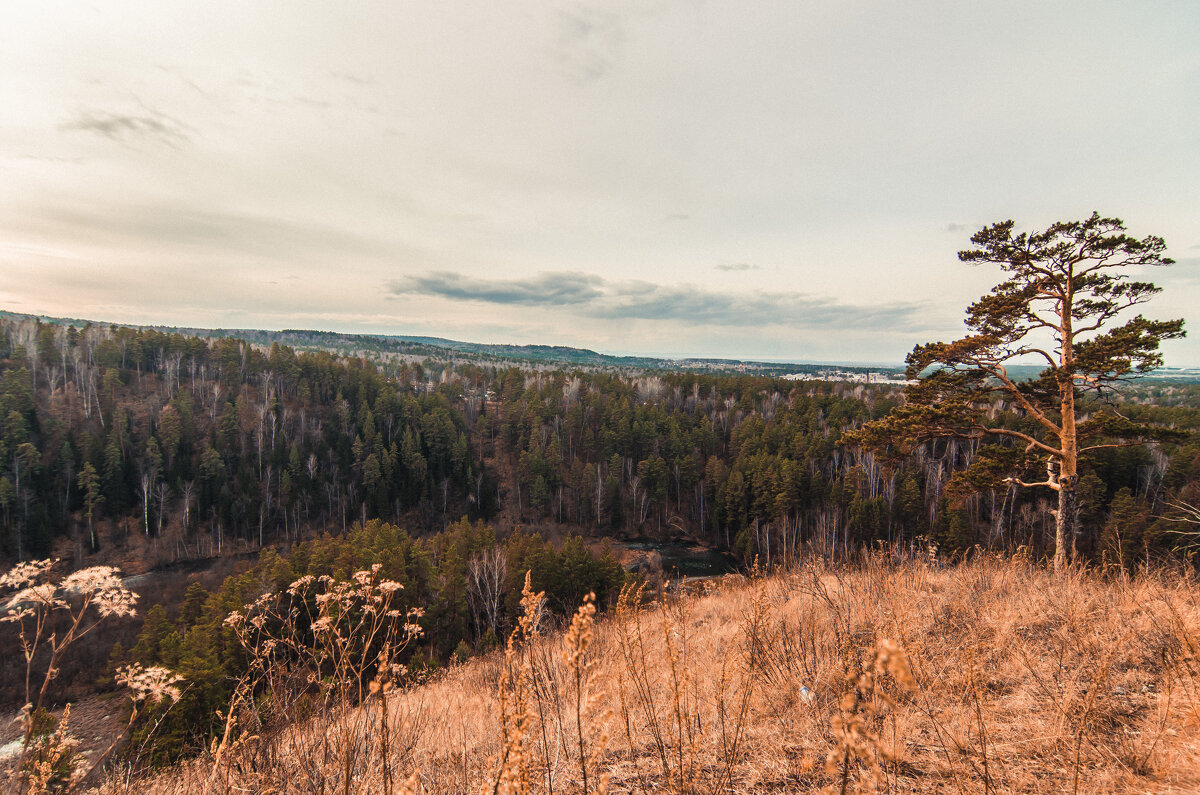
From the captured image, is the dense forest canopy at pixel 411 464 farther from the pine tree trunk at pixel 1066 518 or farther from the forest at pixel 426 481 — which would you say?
the pine tree trunk at pixel 1066 518

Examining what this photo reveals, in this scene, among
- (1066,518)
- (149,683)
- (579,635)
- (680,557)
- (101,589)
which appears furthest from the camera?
(680,557)

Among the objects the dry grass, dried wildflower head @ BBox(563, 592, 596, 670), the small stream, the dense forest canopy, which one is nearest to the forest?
the dense forest canopy

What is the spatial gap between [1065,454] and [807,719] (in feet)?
34.9

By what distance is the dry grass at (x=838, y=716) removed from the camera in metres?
2.20

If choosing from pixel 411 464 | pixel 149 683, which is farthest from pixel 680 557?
pixel 149 683

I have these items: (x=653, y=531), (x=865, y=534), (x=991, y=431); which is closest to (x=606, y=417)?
(x=653, y=531)

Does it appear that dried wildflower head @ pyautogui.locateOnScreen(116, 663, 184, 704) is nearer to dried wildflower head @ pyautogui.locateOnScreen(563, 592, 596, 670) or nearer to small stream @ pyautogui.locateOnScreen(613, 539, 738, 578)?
dried wildflower head @ pyautogui.locateOnScreen(563, 592, 596, 670)

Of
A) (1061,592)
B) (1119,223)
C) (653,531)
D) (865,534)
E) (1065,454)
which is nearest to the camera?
(1061,592)

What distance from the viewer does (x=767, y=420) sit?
2815 inches

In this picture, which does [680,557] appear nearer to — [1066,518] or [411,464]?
[411,464]

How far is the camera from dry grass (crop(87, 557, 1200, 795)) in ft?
7.20

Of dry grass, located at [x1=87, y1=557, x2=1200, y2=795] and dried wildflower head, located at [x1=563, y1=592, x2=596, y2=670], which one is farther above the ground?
dried wildflower head, located at [x1=563, y1=592, x2=596, y2=670]

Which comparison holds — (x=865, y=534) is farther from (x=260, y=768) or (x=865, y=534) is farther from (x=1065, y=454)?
(x=260, y=768)

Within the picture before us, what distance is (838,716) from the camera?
1362 millimetres
